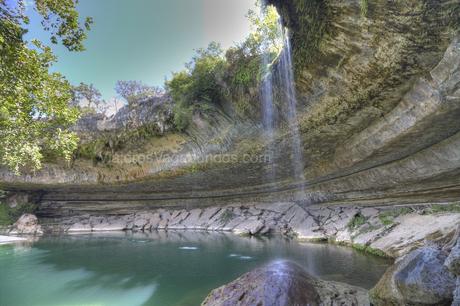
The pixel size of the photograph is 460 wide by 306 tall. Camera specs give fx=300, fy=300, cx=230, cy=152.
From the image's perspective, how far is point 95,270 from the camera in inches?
397

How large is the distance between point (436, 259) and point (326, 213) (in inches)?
456

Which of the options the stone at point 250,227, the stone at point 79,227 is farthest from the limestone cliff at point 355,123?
the stone at point 79,227

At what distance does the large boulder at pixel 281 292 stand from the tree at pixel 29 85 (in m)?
5.61

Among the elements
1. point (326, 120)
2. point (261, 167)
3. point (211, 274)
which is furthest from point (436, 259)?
point (261, 167)

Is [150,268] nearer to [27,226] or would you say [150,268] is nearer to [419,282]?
[419,282]

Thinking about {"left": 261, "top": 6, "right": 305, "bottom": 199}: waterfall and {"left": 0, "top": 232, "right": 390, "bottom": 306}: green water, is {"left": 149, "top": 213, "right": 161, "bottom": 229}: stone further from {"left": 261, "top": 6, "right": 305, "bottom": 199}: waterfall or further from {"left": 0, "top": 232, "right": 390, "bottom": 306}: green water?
{"left": 261, "top": 6, "right": 305, "bottom": 199}: waterfall

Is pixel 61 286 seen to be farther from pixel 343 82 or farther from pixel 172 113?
pixel 343 82

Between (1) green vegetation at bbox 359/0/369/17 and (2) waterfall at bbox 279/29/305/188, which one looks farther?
(2) waterfall at bbox 279/29/305/188

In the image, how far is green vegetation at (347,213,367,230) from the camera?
490 inches

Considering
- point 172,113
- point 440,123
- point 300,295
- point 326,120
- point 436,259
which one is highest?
point 172,113

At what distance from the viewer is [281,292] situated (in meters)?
4.46

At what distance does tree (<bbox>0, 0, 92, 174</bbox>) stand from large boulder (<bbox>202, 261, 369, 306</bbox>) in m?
5.61

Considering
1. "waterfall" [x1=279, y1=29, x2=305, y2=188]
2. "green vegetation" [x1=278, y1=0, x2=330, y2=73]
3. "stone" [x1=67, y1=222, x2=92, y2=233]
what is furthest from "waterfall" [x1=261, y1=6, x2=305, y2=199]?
"stone" [x1=67, y1=222, x2=92, y2=233]

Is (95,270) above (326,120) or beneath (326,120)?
beneath
